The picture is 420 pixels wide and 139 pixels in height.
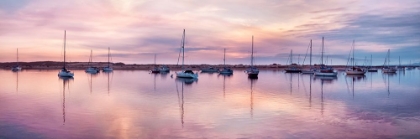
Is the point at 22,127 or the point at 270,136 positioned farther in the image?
the point at 22,127

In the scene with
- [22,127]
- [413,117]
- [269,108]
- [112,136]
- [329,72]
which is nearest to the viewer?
[112,136]

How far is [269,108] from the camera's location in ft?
74.4

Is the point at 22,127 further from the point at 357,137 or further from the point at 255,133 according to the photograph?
the point at 357,137

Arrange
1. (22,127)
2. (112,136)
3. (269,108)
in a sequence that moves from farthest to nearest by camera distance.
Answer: (269,108) → (22,127) → (112,136)

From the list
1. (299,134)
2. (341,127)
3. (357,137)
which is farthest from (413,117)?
(299,134)

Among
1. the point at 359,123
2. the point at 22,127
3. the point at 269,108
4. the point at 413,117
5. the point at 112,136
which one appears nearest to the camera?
the point at 112,136

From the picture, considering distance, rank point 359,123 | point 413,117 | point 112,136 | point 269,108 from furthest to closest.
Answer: point 269,108
point 413,117
point 359,123
point 112,136

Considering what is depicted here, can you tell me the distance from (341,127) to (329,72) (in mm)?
63353

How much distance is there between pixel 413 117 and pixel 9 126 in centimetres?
1946

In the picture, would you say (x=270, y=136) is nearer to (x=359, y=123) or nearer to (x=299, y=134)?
(x=299, y=134)

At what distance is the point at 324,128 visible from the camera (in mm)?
15906

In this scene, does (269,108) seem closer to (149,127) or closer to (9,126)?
(149,127)

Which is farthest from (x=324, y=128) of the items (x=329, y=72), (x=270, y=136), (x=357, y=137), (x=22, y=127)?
(x=329, y=72)

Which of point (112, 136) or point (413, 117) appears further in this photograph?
point (413, 117)
